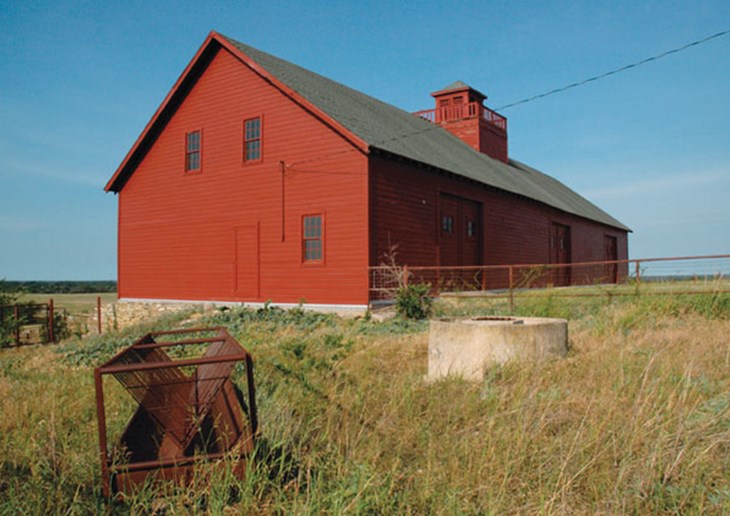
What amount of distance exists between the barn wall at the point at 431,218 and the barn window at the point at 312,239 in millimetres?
1806

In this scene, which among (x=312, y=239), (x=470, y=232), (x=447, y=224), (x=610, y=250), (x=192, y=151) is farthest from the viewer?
(x=610, y=250)

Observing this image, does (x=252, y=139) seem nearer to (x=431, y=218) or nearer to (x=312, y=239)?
(x=312, y=239)

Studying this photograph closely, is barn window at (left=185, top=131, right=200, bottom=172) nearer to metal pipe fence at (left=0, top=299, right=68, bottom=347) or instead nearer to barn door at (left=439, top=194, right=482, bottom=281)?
metal pipe fence at (left=0, top=299, right=68, bottom=347)

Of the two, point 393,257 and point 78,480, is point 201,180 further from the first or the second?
point 78,480

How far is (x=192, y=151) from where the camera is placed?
20.2m

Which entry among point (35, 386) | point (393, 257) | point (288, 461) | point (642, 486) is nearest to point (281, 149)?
point (393, 257)

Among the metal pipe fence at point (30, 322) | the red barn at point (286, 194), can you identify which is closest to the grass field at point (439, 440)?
the red barn at point (286, 194)

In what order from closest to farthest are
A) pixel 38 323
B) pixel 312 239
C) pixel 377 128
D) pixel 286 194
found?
pixel 312 239 < pixel 286 194 < pixel 377 128 < pixel 38 323

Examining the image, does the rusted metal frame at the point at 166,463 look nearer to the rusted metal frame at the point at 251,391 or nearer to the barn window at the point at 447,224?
the rusted metal frame at the point at 251,391

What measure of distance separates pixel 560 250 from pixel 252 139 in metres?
17.6

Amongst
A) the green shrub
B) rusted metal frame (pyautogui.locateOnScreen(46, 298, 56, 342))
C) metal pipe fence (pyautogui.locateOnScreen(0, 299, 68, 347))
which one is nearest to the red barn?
the green shrub

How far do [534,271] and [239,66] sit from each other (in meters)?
14.6

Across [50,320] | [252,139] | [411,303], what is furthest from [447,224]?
[50,320]

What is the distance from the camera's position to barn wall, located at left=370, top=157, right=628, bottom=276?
16172mm
